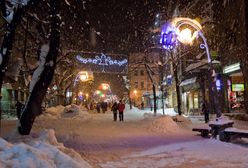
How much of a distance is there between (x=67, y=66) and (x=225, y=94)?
24.7 m

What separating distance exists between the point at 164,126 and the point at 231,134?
7.00 meters

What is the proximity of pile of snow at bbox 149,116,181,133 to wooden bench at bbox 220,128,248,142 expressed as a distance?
227 inches

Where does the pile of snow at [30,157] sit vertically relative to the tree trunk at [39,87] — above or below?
below

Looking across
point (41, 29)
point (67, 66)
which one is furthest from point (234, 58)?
point (67, 66)

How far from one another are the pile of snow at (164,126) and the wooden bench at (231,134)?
577cm

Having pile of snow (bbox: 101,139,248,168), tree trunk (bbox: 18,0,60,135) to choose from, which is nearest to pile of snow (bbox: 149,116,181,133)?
pile of snow (bbox: 101,139,248,168)

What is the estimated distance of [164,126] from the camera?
2545cm

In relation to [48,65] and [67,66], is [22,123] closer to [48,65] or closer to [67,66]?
[48,65]

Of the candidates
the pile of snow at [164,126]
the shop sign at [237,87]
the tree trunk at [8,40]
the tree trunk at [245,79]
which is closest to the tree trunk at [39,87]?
the tree trunk at [8,40]

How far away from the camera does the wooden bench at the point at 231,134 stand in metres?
18.2

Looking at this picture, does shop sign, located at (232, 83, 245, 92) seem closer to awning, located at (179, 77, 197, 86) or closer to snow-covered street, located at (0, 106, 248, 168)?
awning, located at (179, 77, 197, 86)

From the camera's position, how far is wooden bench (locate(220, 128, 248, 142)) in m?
18.2

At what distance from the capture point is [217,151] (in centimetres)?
1579

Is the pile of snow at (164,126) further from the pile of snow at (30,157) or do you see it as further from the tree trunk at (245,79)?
the pile of snow at (30,157)
